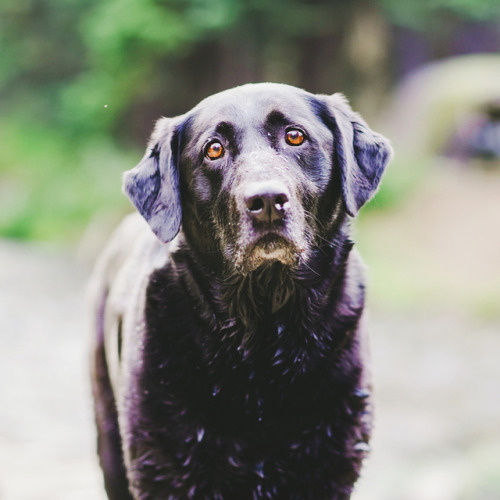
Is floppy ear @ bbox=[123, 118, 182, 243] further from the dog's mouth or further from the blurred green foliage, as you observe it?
the blurred green foliage

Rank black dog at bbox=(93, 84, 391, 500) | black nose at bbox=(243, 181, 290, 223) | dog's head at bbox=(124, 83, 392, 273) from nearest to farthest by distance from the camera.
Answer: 1. black nose at bbox=(243, 181, 290, 223)
2. dog's head at bbox=(124, 83, 392, 273)
3. black dog at bbox=(93, 84, 391, 500)

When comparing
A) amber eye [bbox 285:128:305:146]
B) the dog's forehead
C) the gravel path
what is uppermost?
the gravel path

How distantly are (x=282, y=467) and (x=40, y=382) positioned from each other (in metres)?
4.89

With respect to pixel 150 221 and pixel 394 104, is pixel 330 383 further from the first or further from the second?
pixel 394 104

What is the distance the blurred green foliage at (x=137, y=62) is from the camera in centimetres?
1099

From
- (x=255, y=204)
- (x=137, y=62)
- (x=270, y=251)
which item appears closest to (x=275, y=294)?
(x=270, y=251)

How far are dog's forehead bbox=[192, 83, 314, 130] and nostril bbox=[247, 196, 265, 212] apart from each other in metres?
0.44

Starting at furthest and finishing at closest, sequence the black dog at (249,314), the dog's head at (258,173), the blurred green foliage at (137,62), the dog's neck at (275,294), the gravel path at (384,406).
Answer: the blurred green foliage at (137,62), the gravel path at (384,406), the dog's neck at (275,294), the black dog at (249,314), the dog's head at (258,173)

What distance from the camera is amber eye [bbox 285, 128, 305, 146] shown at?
2848 millimetres

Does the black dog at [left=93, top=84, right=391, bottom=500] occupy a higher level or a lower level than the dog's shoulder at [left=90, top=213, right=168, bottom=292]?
lower

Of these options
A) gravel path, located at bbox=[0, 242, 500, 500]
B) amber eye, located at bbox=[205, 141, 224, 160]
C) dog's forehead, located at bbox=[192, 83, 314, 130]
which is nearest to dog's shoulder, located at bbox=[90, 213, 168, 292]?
amber eye, located at bbox=[205, 141, 224, 160]

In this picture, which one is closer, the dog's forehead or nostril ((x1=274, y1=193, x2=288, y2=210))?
nostril ((x1=274, y1=193, x2=288, y2=210))

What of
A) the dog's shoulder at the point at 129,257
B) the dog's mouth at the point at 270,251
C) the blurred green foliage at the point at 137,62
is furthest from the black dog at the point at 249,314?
the blurred green foliage at the point at 137,62

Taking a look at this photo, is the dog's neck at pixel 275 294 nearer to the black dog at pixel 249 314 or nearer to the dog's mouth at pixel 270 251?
the black dog at pixel 249 314
